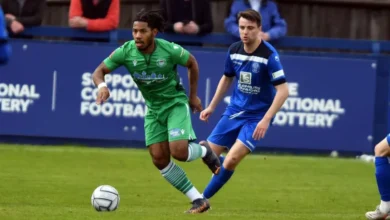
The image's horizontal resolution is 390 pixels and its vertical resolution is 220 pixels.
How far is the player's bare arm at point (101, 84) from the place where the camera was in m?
11.1

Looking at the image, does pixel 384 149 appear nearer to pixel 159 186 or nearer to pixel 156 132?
pixel 156 132

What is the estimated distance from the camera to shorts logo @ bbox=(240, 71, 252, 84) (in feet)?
40.7

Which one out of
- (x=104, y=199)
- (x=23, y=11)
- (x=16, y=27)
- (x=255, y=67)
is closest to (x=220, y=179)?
(x=255, y=67)

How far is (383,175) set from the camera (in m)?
10.6

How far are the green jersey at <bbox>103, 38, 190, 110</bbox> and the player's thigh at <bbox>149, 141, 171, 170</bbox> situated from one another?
15.6 inches

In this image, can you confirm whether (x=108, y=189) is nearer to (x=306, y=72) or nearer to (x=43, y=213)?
(x=43, y=213)

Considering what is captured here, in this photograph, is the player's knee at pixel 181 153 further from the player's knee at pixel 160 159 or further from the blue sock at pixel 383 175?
the blue sock at pixel 383 175

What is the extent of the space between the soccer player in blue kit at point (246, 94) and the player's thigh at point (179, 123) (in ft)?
1.55

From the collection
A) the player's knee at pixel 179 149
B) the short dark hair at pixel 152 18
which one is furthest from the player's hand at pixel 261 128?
the short dark hair at pixel 152 18

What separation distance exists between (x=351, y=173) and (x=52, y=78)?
5.08 m

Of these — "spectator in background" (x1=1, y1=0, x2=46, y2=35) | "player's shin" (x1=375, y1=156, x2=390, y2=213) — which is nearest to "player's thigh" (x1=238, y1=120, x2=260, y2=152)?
"player's shin" (x1=375, y1=156, x2=390, y2=213)


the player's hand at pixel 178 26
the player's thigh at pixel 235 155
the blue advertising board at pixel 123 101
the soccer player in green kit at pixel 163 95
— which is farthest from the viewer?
the player's hand at pixel 178 26

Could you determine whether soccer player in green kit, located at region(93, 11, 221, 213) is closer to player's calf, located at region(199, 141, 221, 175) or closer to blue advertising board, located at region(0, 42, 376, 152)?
player's calf, located at region(199, 141, 221, 175)

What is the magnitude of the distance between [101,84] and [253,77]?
189 cm
